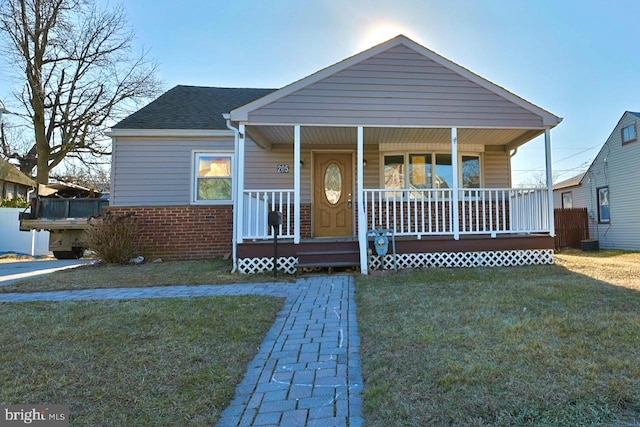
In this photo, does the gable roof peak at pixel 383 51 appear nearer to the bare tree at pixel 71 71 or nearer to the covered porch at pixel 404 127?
the covered porch at pixel 404 127

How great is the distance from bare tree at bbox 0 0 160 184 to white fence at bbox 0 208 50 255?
3.18 metres

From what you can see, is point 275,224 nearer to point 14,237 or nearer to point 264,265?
point 264,265

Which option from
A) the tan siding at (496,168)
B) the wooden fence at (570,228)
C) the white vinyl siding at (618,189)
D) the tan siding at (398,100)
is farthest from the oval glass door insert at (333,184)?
the white vinyl siding at (618,189)

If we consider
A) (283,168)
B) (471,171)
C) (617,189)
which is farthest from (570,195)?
(283,168)

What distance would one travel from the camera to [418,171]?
913 centimetres

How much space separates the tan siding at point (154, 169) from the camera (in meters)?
9.41

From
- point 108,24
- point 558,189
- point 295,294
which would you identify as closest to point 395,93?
point 295,294

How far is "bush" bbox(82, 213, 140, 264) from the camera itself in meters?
8.23

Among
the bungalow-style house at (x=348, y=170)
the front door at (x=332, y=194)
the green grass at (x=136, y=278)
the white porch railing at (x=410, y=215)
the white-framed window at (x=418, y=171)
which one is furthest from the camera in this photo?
the front door at (x=332, y=194)

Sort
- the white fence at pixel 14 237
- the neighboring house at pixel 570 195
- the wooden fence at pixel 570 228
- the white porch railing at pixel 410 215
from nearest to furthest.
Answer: the white porch railing at pixel 410 215 → the white fence at pixel 14 237 → the wooden fence at pixel 570 228 → the neighboring house at pixel 570 195

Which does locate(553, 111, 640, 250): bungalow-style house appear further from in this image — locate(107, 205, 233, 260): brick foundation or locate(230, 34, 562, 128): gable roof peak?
locate(107, 205, 233, 260): brick foundation

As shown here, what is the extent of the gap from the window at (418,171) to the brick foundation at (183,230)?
14.7 feet

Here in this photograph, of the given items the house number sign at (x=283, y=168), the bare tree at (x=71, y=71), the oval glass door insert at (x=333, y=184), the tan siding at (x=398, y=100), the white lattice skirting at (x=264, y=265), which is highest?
the bare tree at (x=71, y=71)

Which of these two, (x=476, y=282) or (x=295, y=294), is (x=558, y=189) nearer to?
(x=476, y=282)
